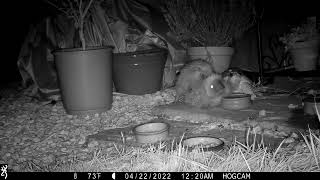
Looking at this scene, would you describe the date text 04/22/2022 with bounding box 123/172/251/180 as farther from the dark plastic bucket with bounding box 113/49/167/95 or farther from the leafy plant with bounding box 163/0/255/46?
the leafy plant with bounding box 163/0/255/46

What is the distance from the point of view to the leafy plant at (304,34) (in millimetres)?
3781

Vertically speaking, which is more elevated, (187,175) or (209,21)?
(209,21)

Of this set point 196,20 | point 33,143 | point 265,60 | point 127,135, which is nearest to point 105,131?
point 127,135

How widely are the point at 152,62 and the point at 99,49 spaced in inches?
32.6

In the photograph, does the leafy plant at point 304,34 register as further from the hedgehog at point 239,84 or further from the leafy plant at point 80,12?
the leafy plant at point 80,12

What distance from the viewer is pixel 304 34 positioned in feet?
12.5

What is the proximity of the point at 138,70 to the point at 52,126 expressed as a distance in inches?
47.8

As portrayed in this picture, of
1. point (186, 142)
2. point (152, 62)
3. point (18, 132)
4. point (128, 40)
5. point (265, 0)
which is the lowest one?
point (18, 132)

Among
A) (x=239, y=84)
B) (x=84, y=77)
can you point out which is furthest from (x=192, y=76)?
(x=84, y=77)

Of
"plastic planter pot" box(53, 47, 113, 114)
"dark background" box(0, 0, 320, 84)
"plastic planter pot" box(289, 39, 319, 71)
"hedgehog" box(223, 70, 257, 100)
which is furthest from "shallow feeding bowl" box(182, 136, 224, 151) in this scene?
"dark background" box(0, 0, 320, 84)

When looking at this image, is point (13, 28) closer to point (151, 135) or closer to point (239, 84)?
point (239, 84)

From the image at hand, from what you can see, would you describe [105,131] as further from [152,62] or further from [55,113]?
[152,62]

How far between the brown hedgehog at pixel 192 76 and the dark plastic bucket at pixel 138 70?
596mm

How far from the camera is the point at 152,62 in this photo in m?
3.69
